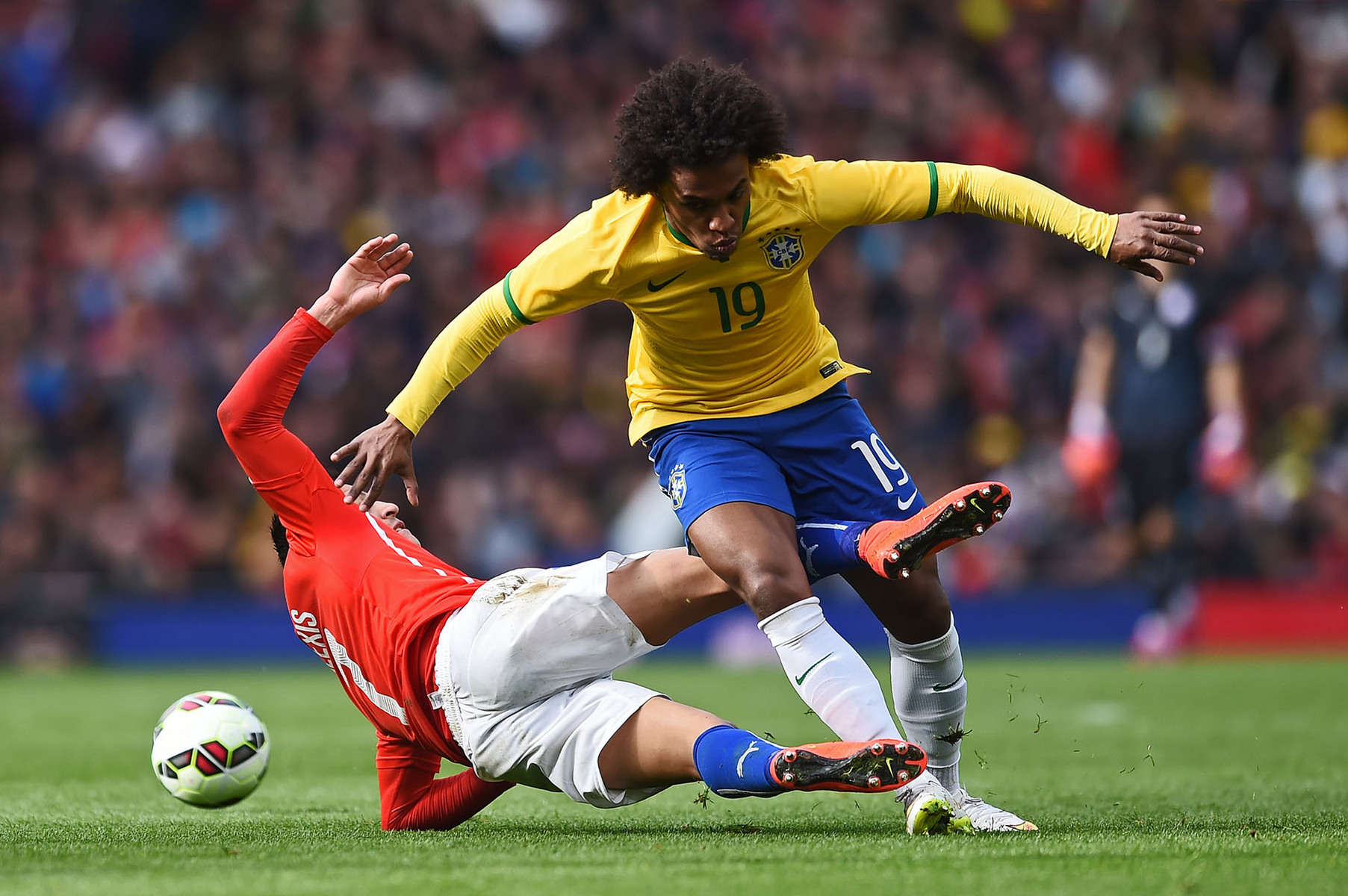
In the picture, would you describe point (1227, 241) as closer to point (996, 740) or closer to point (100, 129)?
point (996, 740)

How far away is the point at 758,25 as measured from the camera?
15922 mm

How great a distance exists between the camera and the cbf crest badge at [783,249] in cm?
451

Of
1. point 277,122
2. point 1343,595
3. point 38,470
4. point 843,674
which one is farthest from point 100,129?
point 843,674

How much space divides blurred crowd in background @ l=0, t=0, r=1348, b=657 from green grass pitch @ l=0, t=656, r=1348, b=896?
12.5 ft

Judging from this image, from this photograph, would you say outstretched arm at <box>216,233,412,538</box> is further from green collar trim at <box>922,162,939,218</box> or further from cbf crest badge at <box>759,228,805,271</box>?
green collar trim at <box>922,162,939,218</box>

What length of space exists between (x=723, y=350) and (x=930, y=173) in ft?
2.59

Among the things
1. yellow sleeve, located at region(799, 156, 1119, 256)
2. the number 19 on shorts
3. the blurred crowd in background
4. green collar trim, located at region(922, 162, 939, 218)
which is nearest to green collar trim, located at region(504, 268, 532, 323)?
yellow sleeve, located at region(799, 156, 1119, 256)

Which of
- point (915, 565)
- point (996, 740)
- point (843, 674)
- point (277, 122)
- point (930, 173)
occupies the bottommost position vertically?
point (996, 740)

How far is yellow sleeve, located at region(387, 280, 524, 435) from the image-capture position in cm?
453

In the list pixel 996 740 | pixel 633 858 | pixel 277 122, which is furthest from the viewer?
pixel 277 122

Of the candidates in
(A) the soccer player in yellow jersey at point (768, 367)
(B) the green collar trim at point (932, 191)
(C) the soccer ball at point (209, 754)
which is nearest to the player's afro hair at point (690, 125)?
(A) the soccer player in yellow jersey at point (768, 367)

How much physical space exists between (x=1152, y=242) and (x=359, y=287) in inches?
91.1

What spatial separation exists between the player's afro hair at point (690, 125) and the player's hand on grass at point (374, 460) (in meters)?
0.96

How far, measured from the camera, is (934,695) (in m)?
4.79
